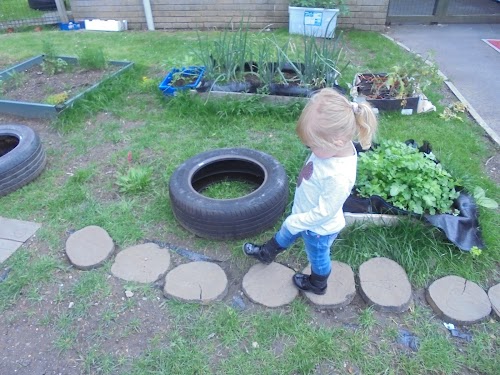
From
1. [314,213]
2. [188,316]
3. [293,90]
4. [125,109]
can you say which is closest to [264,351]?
[188,316]

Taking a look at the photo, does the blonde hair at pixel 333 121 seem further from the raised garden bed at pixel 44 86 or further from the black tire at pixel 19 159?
the raised garden bed at pixel 44 86

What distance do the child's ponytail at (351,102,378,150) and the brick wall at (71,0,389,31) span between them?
5982 mm

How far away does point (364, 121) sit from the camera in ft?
5.64

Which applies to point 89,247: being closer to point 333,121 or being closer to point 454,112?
point 333,121

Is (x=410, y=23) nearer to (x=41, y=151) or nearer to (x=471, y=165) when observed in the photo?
(x=471, y=165)

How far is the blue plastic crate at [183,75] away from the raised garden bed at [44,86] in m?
0.83

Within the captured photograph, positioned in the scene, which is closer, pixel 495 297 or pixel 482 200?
pixel 495 297

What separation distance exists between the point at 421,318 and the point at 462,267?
515mm

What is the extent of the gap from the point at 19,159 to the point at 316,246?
8.24ft

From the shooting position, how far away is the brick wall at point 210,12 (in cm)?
703

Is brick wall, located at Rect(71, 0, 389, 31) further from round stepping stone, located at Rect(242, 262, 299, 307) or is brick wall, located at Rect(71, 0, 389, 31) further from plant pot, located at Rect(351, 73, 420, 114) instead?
round stepping stone, located at Rect(242, 262, 299, 307)

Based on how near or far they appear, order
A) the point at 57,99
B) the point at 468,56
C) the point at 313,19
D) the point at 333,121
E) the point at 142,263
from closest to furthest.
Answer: the point at 333,121 → the point at 142,263 → the point at 57,99 → the point at 468,56 → the point at 313,19

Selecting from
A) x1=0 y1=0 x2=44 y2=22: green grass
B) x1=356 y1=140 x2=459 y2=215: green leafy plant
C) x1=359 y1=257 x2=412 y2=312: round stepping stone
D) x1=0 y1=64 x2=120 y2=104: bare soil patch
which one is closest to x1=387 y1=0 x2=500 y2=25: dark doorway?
x1=0 y1=64 x2=120 y2=104: bare soil patch

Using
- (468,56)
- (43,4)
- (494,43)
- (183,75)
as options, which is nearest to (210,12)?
(183,75)
